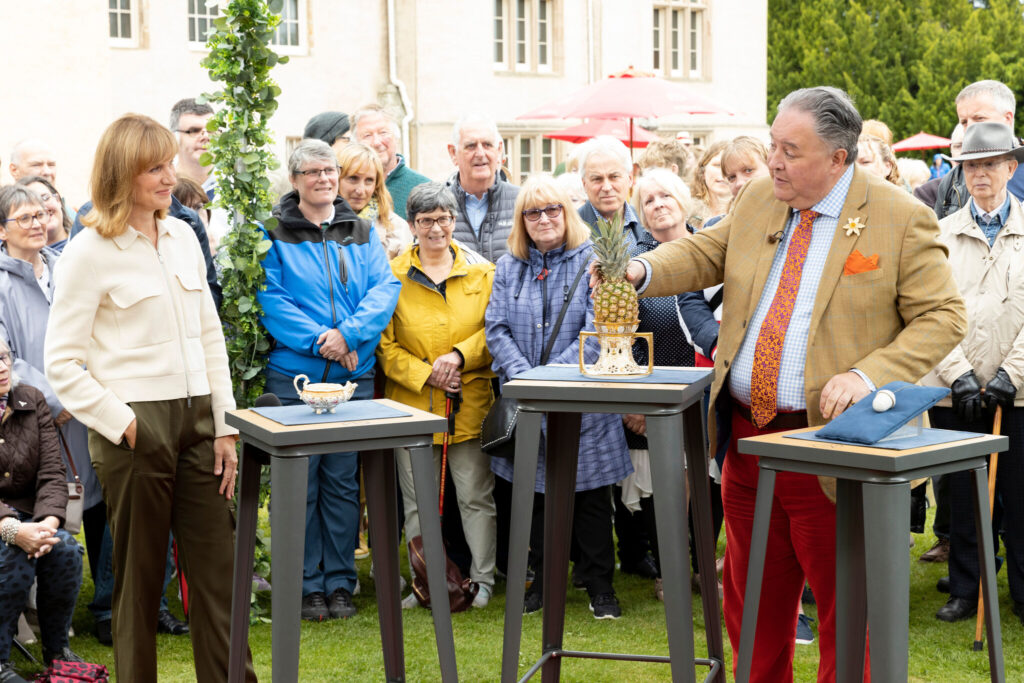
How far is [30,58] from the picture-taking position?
13.7m

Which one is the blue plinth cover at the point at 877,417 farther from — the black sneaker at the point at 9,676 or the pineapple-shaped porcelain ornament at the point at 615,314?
the black sneaker at the point at 9,676

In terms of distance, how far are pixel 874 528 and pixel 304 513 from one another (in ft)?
4.85

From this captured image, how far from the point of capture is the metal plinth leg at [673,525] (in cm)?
347

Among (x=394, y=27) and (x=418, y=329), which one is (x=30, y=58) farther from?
(x=418, y=329)

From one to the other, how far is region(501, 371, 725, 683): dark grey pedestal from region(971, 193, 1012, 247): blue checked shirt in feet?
7.16

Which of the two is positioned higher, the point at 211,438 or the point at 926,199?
the point at 926,199

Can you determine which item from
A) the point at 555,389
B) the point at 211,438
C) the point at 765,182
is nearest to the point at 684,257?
the point at 765,182

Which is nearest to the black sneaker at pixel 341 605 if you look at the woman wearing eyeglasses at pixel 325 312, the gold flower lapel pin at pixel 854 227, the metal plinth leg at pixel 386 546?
the woman wearing eyeglasses at pixel 325 312

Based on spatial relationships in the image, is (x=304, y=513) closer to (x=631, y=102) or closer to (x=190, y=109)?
(x=190, y=109)

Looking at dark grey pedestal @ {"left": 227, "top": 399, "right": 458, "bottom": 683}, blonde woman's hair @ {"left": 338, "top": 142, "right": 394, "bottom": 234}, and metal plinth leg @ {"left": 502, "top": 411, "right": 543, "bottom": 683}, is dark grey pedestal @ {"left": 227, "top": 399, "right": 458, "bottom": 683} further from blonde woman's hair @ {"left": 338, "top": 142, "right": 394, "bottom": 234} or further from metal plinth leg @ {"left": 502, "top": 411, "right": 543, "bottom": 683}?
blonde woman's hair @ {"left": 338, "top": 142, "right": 394, "bottom": 234}

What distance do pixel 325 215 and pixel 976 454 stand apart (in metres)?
3.21

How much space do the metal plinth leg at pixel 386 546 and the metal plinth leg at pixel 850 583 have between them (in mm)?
1309

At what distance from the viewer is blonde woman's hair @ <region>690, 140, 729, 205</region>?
258 inches

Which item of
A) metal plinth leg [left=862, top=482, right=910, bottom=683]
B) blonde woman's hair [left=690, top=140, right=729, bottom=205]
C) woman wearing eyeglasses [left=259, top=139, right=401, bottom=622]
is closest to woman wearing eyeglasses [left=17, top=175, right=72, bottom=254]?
woman wearing eyeglasses [left=259, top=139, right=401, bottom=622]
